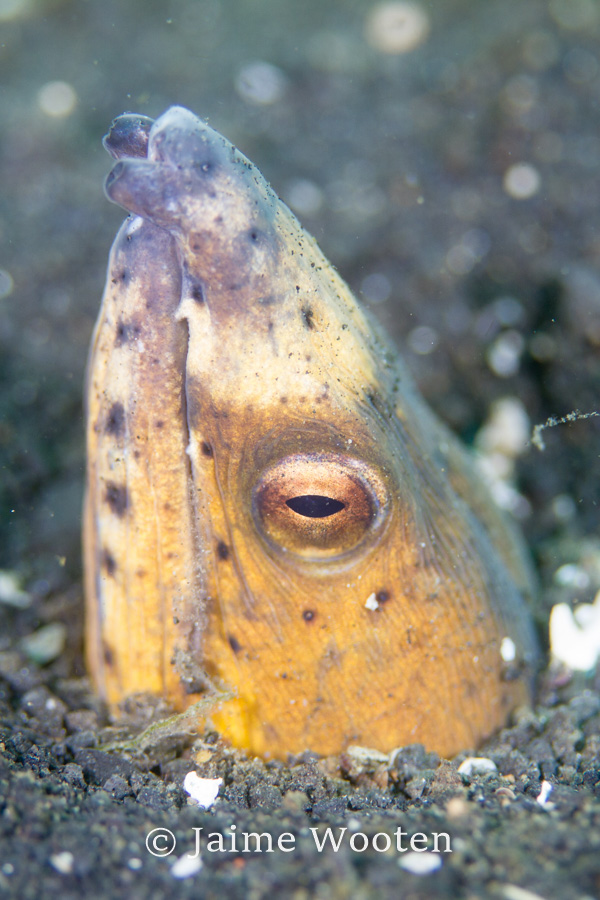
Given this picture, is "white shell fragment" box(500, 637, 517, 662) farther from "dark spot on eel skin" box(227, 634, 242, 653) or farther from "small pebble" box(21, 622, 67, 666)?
"small pebble" box(21, 622, 67, 666)

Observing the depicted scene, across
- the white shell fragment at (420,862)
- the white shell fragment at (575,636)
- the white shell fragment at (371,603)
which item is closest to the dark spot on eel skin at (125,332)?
the white shell fragment at (371,603)

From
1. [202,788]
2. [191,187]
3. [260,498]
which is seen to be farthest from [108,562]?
[191,187]

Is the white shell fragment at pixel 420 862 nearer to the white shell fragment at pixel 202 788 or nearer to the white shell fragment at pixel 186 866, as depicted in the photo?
the white shell fragment at pixel 186 866

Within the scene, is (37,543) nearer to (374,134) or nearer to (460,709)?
(460,709)

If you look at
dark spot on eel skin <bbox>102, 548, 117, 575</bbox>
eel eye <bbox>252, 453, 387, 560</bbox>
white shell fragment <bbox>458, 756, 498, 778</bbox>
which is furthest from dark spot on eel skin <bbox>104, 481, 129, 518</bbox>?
white shell fragment <bbox>458, 756, 498, 778</bbox>

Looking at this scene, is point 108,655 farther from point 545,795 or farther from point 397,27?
point 397,27

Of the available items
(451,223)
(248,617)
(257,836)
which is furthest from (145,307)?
(451,223)
